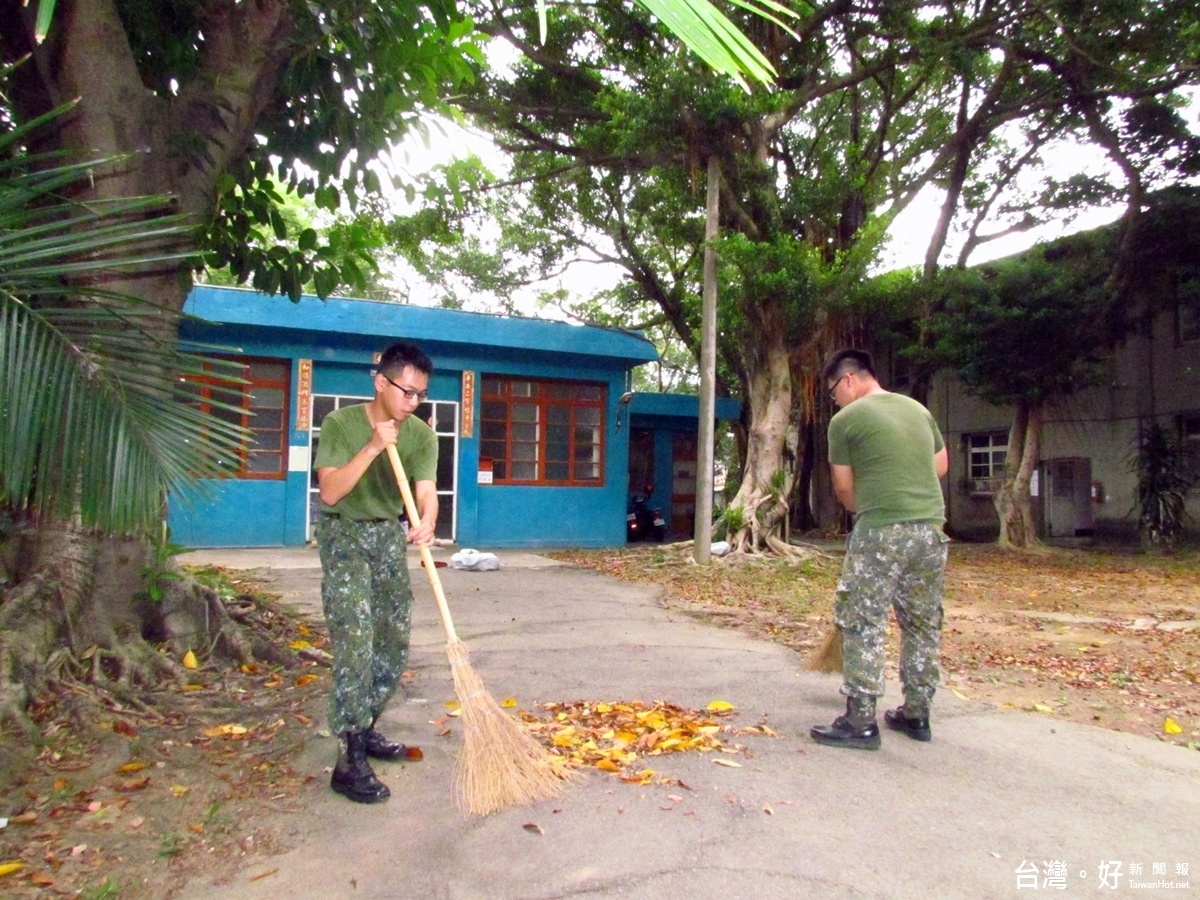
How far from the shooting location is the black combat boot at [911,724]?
4.26m

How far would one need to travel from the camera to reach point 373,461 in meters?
3.66

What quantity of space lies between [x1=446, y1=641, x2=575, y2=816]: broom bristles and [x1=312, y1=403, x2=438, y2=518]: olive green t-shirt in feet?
2.30

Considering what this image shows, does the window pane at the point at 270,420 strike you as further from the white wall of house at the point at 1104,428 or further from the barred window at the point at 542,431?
the white wall of house at the point at 1104,428

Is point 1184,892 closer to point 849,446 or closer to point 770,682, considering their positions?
point 849,446

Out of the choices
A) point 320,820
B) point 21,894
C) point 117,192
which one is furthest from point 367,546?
point 117,192

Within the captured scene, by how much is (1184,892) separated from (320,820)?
289 centimetres

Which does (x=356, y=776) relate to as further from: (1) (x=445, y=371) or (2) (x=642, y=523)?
(2) (x=642, y=523)

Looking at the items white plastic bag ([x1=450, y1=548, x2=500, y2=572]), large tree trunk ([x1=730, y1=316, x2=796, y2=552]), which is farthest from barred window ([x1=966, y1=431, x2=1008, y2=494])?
white plastic bag ([x1=450, y1=548, x2=500, y2=572])

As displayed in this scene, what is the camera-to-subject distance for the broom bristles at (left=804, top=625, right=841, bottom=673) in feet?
15.4

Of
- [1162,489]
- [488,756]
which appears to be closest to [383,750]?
[488,756]

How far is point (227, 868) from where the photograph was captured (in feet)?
9.75

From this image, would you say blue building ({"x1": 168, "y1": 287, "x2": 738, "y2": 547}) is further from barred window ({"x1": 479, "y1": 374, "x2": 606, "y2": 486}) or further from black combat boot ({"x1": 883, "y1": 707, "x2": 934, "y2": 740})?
black combat boot ({"x1": 883, "y1": 707, "x2": 934, "y2": 740})

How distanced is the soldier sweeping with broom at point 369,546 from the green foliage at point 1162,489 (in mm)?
14912

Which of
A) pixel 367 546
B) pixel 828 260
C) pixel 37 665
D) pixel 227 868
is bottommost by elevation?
pixel 227 868
